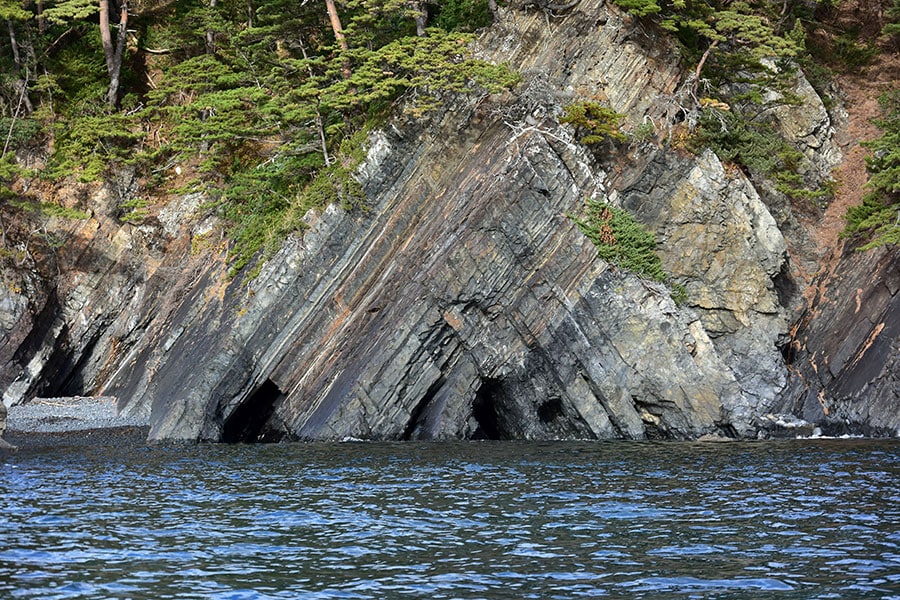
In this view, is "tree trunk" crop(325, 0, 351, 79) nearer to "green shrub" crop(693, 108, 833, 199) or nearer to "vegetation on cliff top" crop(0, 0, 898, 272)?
"vegetation on cliff top" crop(0, 0, 898, 272)

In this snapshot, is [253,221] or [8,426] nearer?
[8,426]

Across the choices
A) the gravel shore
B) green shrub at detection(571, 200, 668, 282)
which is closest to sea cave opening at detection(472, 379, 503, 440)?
green shrub at detection(571, 200, 668, 282)

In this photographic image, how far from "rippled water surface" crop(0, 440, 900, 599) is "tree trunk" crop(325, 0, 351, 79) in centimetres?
1618

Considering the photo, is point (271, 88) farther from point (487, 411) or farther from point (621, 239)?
point (621, 239)

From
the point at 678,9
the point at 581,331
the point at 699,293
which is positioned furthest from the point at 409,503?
the point at 678,9

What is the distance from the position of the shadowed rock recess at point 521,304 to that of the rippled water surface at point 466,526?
16.0 ft

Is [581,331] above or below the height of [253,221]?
below

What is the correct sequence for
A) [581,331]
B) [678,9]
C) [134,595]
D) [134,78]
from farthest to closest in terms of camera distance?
[134,78] → [678,9] → [581,331] → [134,595]

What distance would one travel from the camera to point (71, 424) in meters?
31.7

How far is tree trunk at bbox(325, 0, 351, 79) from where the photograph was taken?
3406 cm

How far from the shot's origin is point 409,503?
55.7 feet

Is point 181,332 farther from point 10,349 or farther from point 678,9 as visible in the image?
point 678,9

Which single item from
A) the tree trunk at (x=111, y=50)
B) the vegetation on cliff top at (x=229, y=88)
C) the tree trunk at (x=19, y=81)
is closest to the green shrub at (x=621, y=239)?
the vegetation on cliff top at (x=229, y=88)

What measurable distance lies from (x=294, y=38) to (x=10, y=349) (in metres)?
16.1
